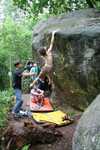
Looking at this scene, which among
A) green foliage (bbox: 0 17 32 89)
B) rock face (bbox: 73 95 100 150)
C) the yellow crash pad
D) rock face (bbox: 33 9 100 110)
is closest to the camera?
rock face (bbox: 73 95 100 150)

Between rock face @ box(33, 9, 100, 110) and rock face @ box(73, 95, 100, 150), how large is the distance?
212 inches

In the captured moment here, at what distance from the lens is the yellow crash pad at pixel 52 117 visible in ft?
39.9

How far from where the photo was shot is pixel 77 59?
12.6m

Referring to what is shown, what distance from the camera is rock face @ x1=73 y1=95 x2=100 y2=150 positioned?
20.6ft

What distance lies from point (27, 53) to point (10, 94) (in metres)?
19.8

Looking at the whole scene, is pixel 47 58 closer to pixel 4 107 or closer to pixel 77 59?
pixel 77 59

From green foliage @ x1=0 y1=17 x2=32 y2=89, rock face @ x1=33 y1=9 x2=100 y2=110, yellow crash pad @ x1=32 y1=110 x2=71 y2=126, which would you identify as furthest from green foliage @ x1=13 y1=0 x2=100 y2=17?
green foliage @ x1=0 y1=17 x2=32 y2=89

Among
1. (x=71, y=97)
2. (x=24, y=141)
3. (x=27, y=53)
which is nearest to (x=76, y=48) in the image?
(x=71, y=97)

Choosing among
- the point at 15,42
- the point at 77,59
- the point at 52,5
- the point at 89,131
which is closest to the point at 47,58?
the point at 77,59

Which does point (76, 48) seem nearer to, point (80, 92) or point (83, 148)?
point (80, 92)

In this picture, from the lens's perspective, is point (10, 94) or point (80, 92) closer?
point (80, 92)

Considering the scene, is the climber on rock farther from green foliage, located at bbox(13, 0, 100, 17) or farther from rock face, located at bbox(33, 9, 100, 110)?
green foliage, located at bbox(13, 0, 100, 17)

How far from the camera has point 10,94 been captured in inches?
725

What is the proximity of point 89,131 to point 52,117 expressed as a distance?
6262 mm
